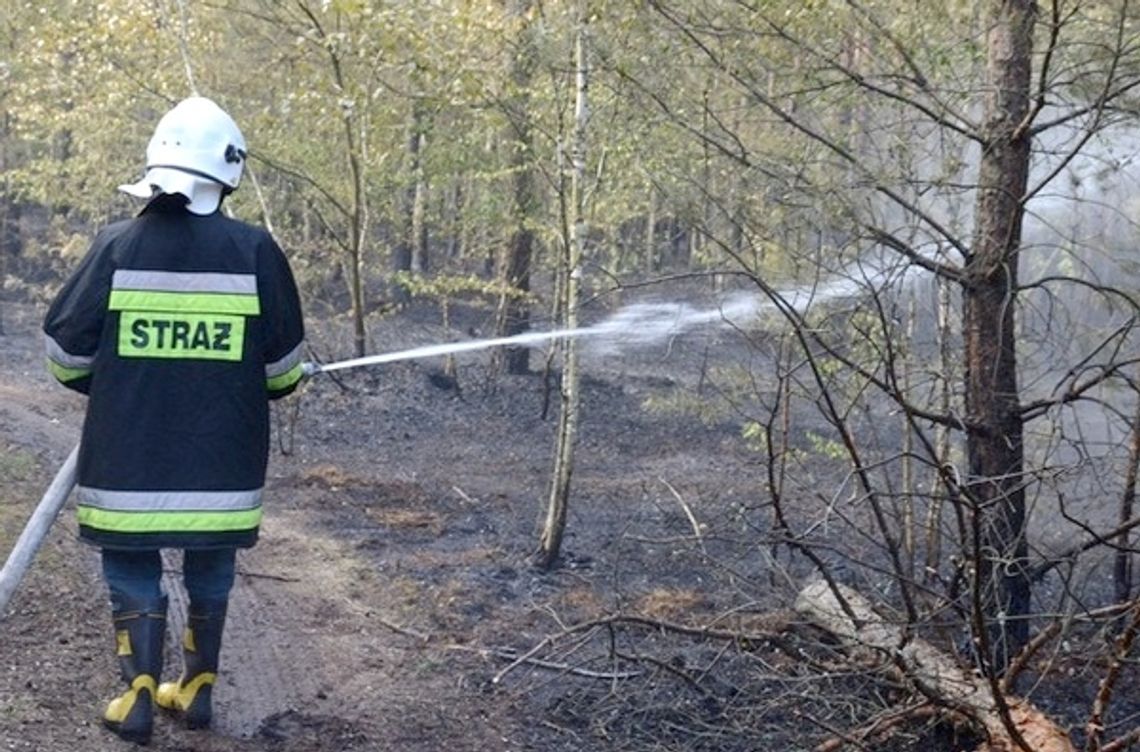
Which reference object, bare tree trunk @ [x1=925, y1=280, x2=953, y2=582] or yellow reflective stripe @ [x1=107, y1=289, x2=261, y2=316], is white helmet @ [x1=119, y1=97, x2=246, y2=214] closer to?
yellow reflective stripe @ [x1=107, y1=289, x2=261, y2=316]

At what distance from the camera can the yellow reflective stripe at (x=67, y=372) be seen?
16.2ft

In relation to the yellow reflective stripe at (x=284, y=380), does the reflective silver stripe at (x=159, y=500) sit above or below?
below

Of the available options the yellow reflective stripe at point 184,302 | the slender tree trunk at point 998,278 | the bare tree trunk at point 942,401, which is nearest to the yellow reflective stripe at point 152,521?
the yellow reflective stripe at point 184,302

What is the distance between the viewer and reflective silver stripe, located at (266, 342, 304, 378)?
16.8 feet

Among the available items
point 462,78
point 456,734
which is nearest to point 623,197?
point 462,78

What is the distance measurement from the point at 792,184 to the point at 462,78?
3441 mm

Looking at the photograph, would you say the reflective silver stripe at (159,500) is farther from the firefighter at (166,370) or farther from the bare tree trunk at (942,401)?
the bare tree trunk at (942,401)

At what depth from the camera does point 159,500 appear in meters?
4.86

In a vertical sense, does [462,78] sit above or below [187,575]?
above

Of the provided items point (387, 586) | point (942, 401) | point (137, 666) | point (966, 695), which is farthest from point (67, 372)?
point (942, 401)

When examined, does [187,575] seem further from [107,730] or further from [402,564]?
[402,564]

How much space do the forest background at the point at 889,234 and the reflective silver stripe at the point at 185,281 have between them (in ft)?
6.28

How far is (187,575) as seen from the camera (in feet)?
16.9

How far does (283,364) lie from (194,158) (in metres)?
0.81
